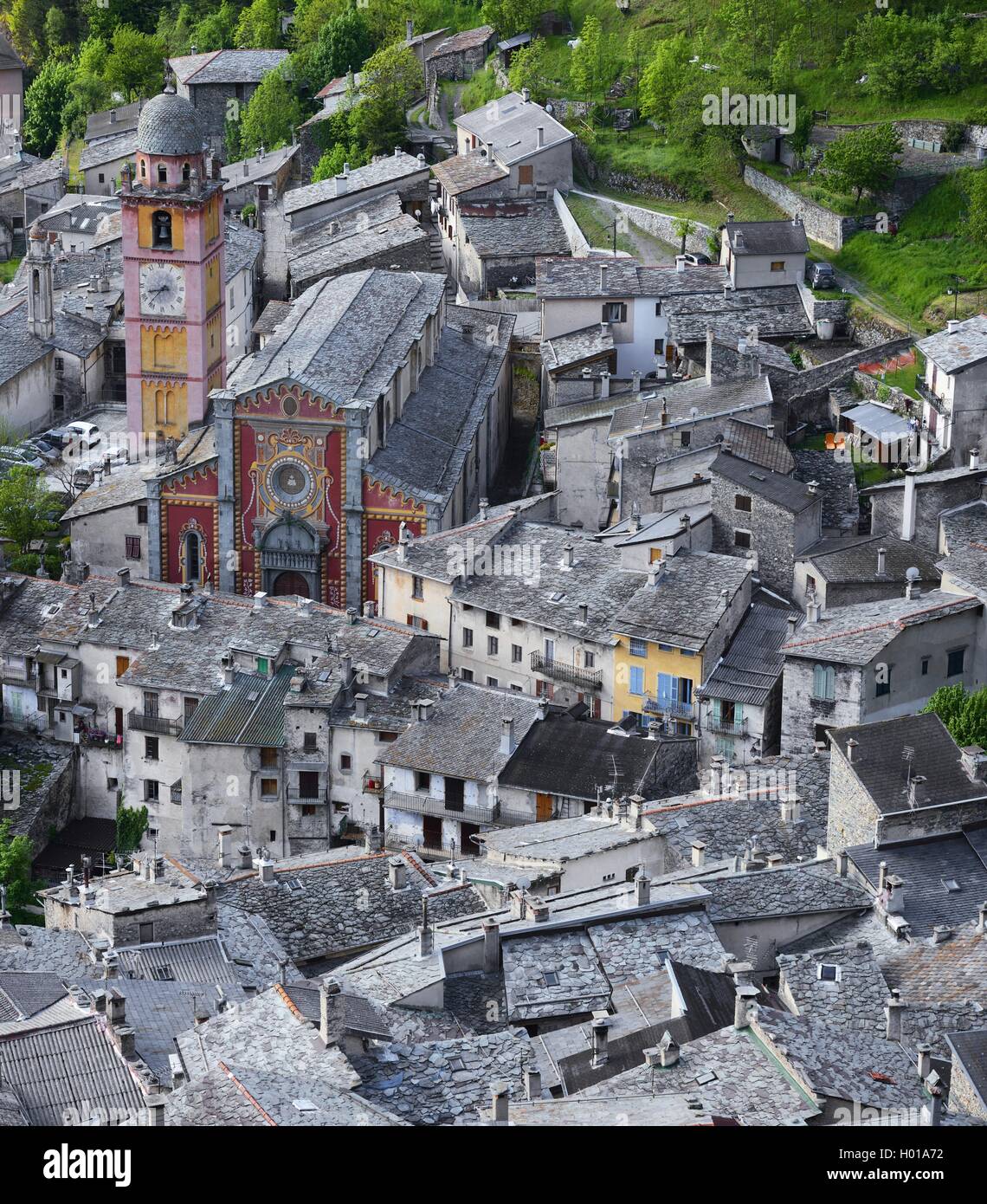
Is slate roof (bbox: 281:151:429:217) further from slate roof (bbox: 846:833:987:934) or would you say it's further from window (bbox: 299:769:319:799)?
slate roof (bbox: 846:833:987:934)

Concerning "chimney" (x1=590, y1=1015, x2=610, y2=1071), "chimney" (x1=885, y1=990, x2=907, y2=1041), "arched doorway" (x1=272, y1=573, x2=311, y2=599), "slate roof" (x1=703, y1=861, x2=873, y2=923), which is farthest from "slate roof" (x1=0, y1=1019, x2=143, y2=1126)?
"arched doorway" (x1=272, y1=573, x2=311, y2=599)

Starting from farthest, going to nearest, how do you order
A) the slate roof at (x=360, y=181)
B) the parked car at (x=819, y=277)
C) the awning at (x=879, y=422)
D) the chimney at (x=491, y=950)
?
the slate roof at (x=360, y=181), the parked car at (x=819, y=277), the awning at (x=879, y=422), the chimney at (x=491, y=950)

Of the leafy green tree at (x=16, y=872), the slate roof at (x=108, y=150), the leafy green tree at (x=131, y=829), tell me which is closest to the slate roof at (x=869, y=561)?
the leafy green tree at (x=131, y=829)

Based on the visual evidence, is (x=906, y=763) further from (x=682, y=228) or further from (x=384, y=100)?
(x=384, y=100)

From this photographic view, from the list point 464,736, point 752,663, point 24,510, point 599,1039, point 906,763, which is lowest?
point 464,736

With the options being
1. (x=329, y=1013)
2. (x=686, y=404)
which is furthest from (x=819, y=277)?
(x=329, y=1013)

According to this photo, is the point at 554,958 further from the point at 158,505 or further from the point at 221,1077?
the point at 158,505

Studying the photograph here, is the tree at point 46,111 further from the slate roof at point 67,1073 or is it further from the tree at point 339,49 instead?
the slate roof at point 67,1073
